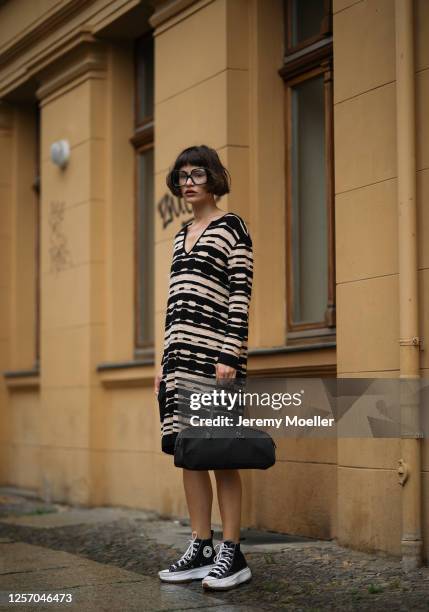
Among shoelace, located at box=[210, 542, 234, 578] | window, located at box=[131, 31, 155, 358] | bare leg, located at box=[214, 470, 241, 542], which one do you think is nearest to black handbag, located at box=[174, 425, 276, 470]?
bare leg, located at box=[214, 470, 241, 542]

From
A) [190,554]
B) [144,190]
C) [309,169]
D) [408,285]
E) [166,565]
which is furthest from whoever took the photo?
[144,190]

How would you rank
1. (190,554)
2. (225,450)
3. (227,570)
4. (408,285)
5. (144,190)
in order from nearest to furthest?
(225,450) → (227,570) → (190,554) → (408,285) → (144,190)

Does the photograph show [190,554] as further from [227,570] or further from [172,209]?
[172,209]

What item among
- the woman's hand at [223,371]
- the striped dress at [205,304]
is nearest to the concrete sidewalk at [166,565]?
the striped dress at [205,304]

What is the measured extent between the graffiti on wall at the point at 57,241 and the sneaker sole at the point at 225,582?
4.98m

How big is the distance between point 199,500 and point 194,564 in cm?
31

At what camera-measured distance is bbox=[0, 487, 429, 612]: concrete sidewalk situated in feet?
17.0

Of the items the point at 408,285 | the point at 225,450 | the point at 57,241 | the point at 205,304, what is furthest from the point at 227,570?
the point at 57,241

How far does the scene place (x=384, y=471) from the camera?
6102 mm

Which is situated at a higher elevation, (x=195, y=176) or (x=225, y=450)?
(x=195, y=176)

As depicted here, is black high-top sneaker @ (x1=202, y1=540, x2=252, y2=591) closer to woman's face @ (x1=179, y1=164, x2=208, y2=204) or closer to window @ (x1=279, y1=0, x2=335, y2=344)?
woman's face @ (x1=179, y1=164, x2=208, y2=204)

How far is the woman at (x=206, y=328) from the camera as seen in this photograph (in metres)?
5.56

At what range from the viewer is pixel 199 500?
5730 mm

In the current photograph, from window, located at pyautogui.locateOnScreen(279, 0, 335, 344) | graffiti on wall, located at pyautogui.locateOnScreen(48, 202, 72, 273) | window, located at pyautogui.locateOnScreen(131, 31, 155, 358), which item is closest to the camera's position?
window, located at pyautogui.locateOnScreen(279, 0, 335, 344)
